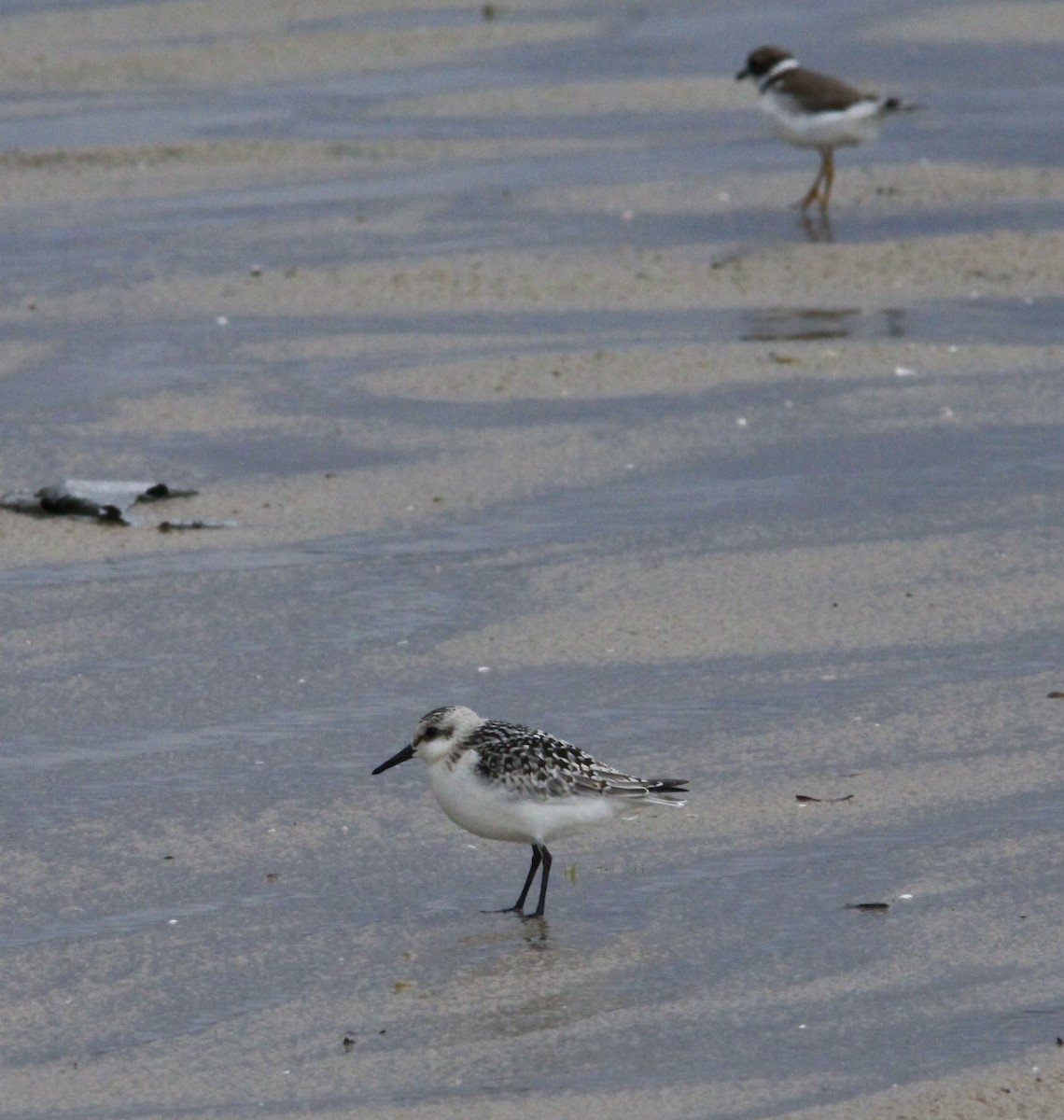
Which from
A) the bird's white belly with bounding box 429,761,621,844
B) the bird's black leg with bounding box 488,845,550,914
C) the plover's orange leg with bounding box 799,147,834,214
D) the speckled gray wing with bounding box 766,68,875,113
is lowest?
the bird's black leg with bounding box 488,845,550,914

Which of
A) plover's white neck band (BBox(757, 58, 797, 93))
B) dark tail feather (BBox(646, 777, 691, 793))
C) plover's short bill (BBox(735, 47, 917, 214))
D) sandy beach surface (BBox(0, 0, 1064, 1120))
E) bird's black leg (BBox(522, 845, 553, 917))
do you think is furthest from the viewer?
plover's white neck band (BBox(757, 58, 797, 93))

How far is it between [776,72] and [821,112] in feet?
3.53

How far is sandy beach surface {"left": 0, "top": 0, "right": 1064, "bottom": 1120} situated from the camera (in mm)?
5434

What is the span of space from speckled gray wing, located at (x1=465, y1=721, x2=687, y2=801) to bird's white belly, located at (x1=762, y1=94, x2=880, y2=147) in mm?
10721

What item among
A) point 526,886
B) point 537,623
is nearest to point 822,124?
point 537,623

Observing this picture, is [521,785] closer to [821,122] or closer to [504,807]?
[504,807]

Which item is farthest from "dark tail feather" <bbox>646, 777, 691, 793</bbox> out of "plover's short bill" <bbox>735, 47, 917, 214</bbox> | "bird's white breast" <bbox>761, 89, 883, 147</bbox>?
"bird's white breast" <bbox>761, 89, 883, 147</bbox>

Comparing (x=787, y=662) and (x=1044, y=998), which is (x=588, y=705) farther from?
(x=1044, y=998)

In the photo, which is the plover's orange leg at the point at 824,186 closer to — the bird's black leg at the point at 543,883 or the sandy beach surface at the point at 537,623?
the sandy beach surface at the point at 537,623

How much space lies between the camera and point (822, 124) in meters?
16.3

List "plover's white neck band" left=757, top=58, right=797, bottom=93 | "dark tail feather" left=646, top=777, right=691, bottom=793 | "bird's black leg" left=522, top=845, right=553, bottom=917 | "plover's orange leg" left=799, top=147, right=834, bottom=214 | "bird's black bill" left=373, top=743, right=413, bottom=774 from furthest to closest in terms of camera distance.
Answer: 1. "plover's white neck band" left=757, top=58, right=797, bottom=93
2. "plover's orange leg" left=799, top=147, right=834, bottom=214
3. "bird's black bill" left=373, top=743, right=413, bottom=774
4. "dark tail feather" left=646, top=777, right=691, bottom=793
5. "bird's black leg" left=522, top=845, right=553, bottom=917

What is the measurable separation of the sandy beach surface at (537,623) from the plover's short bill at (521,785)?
0.21m

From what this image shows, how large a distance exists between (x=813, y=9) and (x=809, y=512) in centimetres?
1612

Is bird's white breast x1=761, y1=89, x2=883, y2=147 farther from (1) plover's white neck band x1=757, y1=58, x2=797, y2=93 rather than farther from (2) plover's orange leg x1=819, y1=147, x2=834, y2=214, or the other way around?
(1) plover's white neck band x1=757, y1=58, x2=797, y2=93
